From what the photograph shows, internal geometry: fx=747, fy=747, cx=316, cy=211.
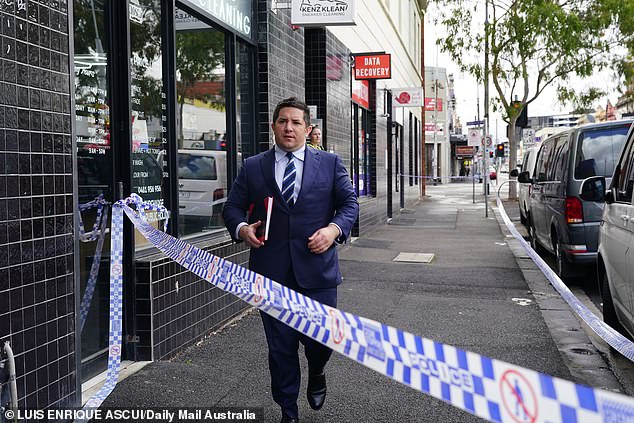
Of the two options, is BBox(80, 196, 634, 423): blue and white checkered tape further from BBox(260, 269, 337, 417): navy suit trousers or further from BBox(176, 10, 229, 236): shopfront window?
BBox(176, 10, 229, 236): shopfront window

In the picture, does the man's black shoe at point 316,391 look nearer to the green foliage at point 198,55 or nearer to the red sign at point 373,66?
the green foliage at point 198,55

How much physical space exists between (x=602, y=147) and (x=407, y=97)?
36.9ft

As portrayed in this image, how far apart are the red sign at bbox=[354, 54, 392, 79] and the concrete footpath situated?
4157 millimetres

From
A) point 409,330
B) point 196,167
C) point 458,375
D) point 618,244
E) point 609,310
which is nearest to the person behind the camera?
point 458,375

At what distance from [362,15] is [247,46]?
25.9 ft

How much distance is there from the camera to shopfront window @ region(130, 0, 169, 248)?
19.1 feet

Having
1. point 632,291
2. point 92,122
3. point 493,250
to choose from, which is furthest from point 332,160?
point 493,250

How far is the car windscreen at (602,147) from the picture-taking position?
360 inches

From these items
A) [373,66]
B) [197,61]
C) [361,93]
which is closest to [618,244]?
[197,61]

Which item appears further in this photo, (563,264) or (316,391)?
(563,264)

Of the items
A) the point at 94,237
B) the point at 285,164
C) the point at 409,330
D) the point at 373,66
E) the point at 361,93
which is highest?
the point at 373,66

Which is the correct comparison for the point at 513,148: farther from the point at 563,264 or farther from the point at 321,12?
the point at 321,12

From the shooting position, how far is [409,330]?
6.95 m

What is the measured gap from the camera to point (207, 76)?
24.5 ft
